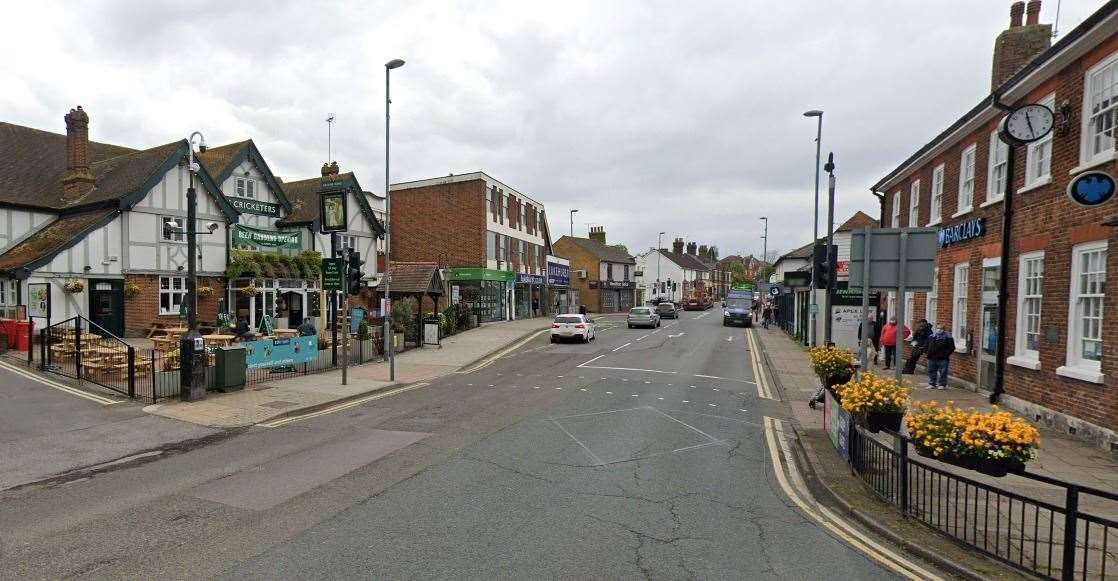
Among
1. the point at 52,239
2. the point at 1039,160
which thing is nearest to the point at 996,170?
A: the point at 1039,160

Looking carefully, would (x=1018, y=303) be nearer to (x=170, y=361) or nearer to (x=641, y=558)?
(x=641, y=558)

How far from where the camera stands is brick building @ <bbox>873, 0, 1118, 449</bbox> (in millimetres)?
9227

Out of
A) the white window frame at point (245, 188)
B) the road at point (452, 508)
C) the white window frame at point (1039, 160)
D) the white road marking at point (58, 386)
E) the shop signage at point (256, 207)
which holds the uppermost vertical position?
the white window frame at point (245, 188)

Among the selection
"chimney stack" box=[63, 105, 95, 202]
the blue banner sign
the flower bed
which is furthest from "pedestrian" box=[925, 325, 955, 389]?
"chimney stack" box=[63, 105, 95, 202]

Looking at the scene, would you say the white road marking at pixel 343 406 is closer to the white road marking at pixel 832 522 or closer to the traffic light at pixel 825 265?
the white road marking at pixel 832 522

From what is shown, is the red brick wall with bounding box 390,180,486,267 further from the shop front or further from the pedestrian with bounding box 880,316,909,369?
the pedestrian with bounding box 880,316,909,369

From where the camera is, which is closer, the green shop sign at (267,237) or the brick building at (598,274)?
the green shop sign at (267,237)

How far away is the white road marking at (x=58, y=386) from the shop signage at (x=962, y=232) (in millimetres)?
20115

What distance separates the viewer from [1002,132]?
10.6m

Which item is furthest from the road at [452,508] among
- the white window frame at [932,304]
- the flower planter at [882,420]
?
the white window frame at [932,304]

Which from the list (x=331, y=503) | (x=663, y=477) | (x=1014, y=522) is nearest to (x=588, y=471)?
(x=663, y=477)

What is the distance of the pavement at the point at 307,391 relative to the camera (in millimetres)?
10961

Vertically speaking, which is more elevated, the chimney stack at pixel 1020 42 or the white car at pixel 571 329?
the chimney stack at pixel 1020 42

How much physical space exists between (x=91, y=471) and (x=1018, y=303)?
656 inches
